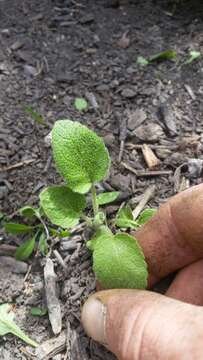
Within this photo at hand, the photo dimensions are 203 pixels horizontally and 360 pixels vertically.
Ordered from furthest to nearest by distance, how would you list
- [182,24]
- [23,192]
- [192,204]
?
1. [182,24]
2. [23,192]
3. [192,204]

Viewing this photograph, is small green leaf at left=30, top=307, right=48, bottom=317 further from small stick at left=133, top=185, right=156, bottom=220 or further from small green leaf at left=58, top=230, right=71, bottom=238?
small stick at left=133, top=185, right=156, bottom=220

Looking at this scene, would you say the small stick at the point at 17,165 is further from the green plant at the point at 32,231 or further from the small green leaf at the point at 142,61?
the small green leaf at the point at 142,61

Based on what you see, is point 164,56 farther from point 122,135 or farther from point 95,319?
point 95,319

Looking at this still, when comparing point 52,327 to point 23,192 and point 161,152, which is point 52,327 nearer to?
point 23,192

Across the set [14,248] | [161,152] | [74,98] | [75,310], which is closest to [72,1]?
[74,98]

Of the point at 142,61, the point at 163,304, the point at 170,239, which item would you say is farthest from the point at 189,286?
the point at 142,61

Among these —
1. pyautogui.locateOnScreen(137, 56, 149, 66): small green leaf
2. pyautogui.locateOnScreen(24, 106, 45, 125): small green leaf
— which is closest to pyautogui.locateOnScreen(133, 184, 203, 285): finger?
pyautogui.locateOnScreen(24, 106, 45, 125): small green leaf

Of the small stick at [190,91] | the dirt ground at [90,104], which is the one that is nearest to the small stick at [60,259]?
the dirt ground at [90,104]
